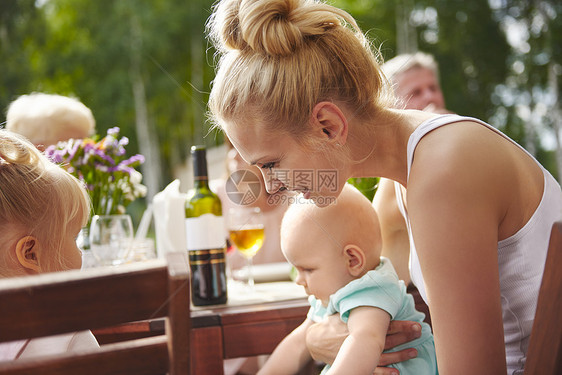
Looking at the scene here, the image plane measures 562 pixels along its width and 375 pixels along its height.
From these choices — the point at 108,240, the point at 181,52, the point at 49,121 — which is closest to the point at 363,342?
the point at 108,240

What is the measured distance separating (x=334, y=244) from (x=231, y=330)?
0.34 metres

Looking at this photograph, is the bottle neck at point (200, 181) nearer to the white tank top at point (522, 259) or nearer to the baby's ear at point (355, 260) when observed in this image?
the baby's ear at point (355, 260)

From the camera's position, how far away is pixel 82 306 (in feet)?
2.22

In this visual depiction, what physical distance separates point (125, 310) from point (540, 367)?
620 millimetres

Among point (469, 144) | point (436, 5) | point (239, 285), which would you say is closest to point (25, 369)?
point (469, 144)

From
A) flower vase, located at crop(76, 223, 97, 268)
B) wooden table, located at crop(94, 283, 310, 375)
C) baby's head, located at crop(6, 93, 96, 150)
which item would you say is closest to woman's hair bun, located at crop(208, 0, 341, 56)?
wooden table, located at crop(94, 283, 310, 375)

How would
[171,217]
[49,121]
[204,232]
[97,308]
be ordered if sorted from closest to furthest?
[97,308]
[204,232]
[171,217]
[49,121]

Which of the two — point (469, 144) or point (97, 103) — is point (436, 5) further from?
point (469, 144)

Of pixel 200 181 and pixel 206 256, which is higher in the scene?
pixel 200 181

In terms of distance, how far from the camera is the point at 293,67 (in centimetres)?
123

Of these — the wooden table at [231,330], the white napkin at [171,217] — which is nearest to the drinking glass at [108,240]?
the white napkin at [171,217]

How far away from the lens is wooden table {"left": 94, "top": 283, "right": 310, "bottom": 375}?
1.40 metres

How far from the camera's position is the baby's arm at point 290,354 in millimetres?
1438

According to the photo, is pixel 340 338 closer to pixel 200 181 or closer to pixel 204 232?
pixel 204 232
